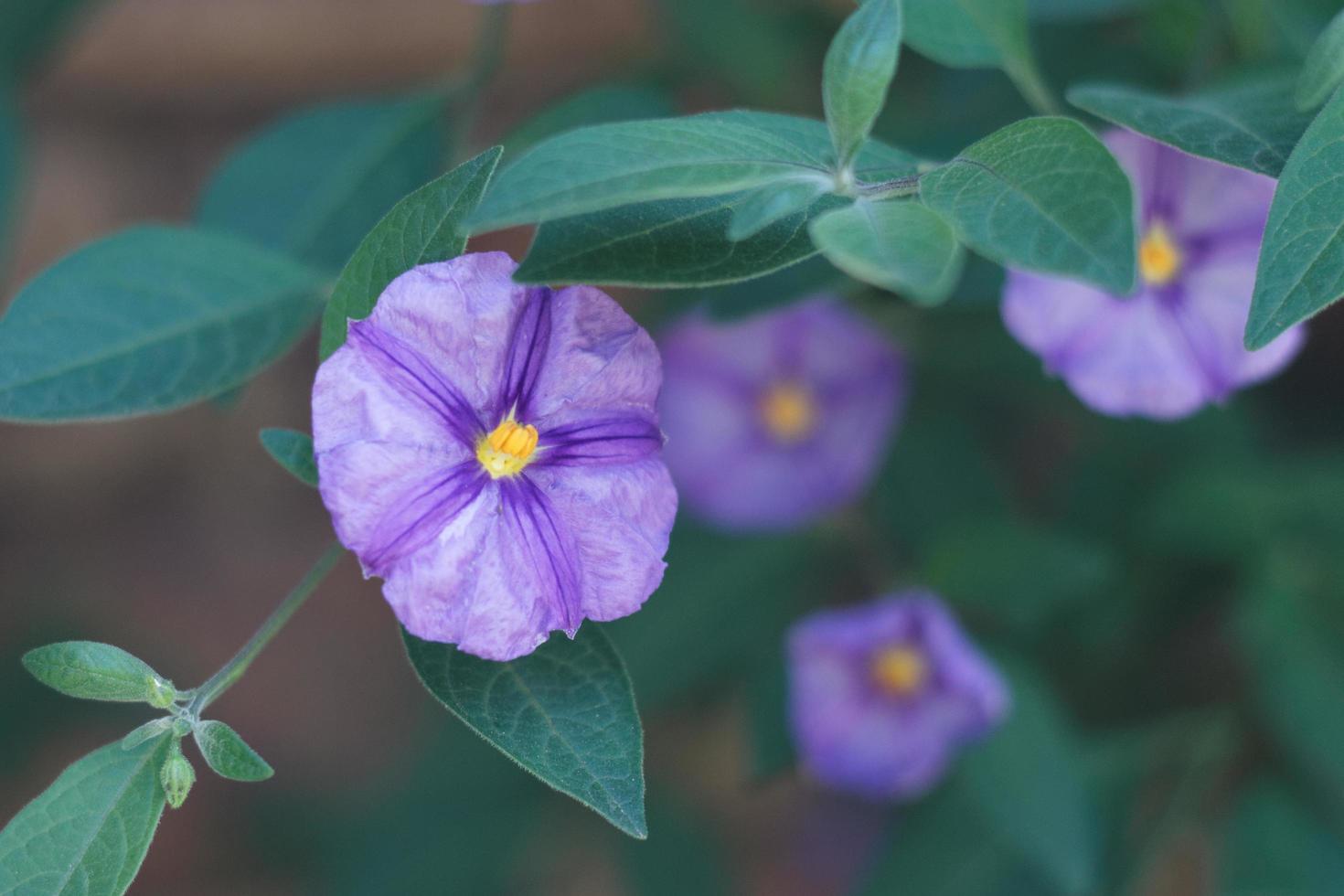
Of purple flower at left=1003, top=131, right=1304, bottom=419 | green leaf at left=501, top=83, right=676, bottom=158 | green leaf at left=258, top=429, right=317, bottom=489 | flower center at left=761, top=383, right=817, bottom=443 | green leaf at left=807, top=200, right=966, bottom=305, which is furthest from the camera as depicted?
flower center at left=761, top=383, right=817, bottom=443

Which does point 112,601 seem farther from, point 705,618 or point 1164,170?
point 1164,170

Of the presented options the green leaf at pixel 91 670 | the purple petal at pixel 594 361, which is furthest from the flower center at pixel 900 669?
the green leaf at pixel 91 670

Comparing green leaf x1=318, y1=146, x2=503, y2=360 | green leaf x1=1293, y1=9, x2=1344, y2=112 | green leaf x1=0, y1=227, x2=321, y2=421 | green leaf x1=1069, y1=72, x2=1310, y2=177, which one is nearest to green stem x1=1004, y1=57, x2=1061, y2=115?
green leaf x1=1069, y1=72, x2=1310, y2=177

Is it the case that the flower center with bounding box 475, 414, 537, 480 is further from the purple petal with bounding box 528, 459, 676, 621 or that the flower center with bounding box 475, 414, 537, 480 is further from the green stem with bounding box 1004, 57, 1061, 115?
the green stem with bounding box 1004, 57, 1061, 115

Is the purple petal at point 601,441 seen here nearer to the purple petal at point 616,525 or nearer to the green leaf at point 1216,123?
the purple petal at point 616,525

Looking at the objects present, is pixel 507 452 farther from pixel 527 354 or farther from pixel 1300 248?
pixel 1300 248
